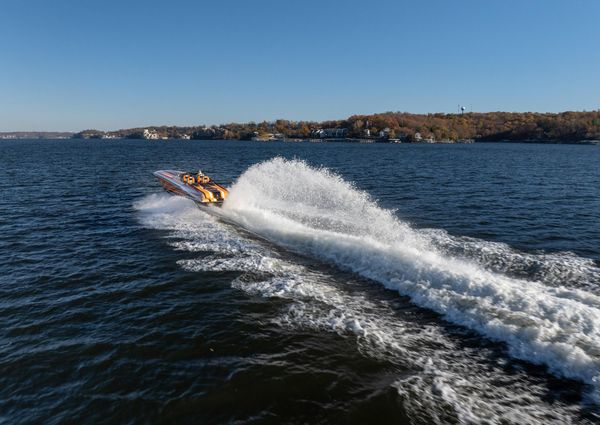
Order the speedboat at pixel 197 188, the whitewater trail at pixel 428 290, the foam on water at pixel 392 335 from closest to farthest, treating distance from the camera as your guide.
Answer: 1. the foam on water at pixel 392 335
2. the whitewater trail at pixel 428 290
3. the speedboat at pixel 197 188

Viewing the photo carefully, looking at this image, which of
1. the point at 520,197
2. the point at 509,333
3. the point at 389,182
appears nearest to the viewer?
the point at 509,333

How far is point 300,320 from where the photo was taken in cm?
1223

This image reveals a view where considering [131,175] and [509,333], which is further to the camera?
[131,175]

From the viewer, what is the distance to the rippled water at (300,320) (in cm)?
869

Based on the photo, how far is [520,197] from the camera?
33812mm

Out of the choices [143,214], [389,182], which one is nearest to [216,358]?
[143,214]

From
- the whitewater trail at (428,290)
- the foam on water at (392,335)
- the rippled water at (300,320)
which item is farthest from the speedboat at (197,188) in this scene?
the foam on water at (392,335)

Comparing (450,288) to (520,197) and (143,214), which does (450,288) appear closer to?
(143,214)

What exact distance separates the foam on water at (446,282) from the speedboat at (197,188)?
47.5 inches

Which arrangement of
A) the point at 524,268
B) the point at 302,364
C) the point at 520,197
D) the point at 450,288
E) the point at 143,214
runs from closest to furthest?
the point at 302,364 → the point at 450,288 → the point at 524,268 → the point at 143,214 → the point at 520,197

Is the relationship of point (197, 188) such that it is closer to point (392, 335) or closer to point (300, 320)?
point (300, 320)

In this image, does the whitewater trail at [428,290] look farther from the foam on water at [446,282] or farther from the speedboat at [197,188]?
the speedboat at [197,188]

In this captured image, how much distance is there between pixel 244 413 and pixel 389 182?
38.8 metres

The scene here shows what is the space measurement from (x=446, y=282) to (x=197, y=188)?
67.8 ft
